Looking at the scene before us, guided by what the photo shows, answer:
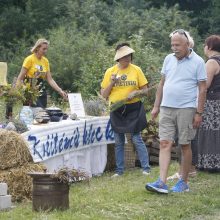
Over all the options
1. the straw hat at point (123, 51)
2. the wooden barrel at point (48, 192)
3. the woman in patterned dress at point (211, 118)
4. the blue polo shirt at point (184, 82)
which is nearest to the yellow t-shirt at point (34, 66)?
the straw hat at point (123, 51)

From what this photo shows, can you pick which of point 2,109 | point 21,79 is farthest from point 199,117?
point 21,79

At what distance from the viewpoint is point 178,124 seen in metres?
7.81

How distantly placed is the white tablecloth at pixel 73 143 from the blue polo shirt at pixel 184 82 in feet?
5.01

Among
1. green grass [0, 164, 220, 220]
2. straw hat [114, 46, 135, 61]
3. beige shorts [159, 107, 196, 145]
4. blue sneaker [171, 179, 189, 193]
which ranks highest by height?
straw hat [114, 46, 135, 61]

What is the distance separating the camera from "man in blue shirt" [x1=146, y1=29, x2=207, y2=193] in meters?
7.73

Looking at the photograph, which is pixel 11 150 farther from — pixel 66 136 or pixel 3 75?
pixel 3 75

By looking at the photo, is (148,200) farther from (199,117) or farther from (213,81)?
(213,81)

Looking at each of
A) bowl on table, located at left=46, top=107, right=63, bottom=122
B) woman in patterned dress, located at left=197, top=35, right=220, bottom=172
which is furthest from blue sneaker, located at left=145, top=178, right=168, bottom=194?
bowl on table, located at left=46, top=107, right=63, bottom=122

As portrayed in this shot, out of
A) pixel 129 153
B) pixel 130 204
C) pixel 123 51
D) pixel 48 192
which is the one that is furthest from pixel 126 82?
pixel 48 192

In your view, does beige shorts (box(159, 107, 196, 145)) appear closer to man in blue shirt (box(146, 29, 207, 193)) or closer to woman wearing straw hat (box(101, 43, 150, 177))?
man in blue shirt (box(146, 29, 207, 193))

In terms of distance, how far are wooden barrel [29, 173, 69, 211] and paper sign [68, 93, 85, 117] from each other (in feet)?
10.5

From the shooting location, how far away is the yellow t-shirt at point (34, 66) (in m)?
10.7

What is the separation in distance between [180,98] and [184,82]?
177mm

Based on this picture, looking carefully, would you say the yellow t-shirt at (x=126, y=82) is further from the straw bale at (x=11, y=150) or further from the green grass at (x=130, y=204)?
the straw bale at (x=11, y=150)
